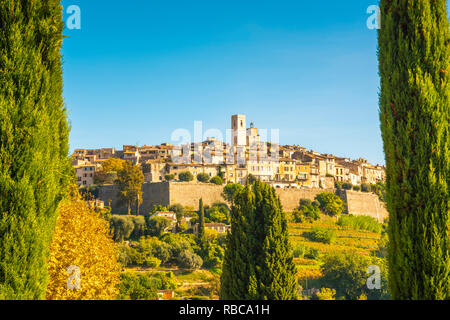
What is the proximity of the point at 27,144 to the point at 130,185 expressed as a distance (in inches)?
2104

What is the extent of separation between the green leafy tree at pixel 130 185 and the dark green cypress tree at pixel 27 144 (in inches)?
2060

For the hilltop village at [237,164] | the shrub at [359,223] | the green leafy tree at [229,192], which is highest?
the hilltop village at [237,164]

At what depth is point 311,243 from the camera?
5350cm

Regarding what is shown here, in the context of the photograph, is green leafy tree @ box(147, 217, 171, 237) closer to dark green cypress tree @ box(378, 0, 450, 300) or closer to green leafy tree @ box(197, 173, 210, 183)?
green leafy tree @ box(197, 173, 210, 183)

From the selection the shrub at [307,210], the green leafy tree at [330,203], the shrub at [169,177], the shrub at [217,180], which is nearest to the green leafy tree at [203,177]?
the shrub at [217,180]

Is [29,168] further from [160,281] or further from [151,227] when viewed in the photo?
[151,227]

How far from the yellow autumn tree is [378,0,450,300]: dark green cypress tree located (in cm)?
780

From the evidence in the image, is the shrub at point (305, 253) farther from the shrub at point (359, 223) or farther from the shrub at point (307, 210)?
the shrub at point (359, 223)

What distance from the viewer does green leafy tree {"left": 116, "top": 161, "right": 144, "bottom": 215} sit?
191 feet

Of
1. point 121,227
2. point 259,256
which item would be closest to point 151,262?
point 121,227

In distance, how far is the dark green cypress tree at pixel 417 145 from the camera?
5855 millimetres

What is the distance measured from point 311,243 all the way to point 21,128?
50.5 m

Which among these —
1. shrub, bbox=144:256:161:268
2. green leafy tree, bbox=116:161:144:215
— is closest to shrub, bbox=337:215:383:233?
green leafy tree, bbox=116:161:144:215
